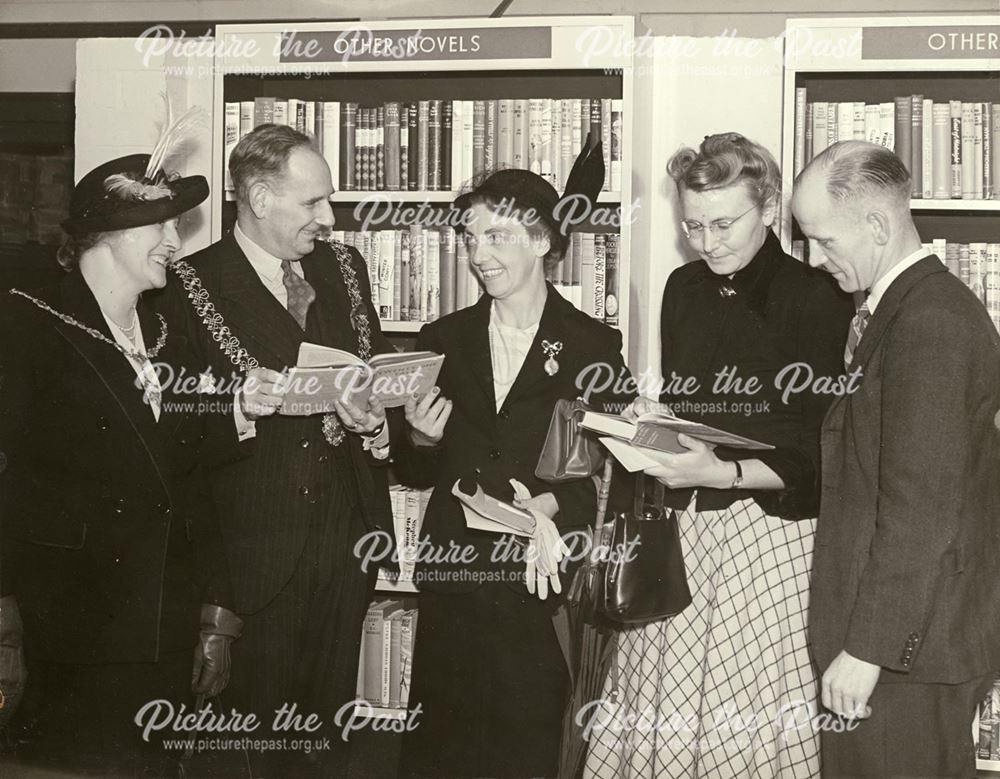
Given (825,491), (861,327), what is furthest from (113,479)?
(861,327)

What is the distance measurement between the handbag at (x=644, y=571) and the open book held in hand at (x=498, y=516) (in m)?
0.31

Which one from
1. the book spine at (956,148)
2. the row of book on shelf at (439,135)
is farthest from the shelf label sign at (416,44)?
the book spine at (956,148)

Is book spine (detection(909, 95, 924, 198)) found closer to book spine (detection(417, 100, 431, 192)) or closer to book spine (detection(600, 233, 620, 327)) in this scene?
book spine (detection(600, 233, 620, 327))

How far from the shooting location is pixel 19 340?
2580 mm

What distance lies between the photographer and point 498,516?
8.71ft

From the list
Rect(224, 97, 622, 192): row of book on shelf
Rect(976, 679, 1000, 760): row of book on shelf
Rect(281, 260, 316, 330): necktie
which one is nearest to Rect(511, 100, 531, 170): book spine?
Rect(224, 97, 622, 192): row of book on shelf

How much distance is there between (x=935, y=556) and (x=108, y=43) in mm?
2766

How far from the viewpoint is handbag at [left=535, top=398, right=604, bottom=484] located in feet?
8.80

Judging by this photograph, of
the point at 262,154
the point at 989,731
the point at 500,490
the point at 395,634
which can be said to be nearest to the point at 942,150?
the point at 500,490

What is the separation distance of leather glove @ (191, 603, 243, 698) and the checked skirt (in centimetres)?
116

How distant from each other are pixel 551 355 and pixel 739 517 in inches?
27.8

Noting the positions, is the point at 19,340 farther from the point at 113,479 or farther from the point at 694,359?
the point at 694,359

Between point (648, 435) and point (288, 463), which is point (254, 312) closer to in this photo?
point (288, 463)

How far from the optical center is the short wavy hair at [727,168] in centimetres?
248
